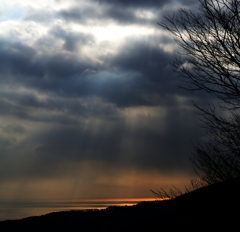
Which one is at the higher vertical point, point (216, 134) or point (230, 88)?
point (230, 88)

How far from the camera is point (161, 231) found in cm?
1518

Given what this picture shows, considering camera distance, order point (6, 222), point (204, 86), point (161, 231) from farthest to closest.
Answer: point (6, 222)
point (161, 231)
point (204, 86)

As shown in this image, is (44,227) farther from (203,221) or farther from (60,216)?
(203,221)

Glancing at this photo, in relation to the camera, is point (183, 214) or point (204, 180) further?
point (204, 180)

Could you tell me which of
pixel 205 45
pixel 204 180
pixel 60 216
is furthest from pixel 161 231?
pixel 60 216

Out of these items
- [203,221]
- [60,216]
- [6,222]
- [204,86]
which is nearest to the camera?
[203,221]

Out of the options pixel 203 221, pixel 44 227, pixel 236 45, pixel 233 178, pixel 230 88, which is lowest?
pixel 203 221

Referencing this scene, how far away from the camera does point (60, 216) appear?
64.5 metres

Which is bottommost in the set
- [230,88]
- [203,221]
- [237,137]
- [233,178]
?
[203,221]

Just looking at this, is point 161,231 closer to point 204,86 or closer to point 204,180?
point 204,180

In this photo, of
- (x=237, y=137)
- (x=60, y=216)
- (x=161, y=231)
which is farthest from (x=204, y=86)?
(x=60, y=216)

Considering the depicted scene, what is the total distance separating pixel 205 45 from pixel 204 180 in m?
4.33

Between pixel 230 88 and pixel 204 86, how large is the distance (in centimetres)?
80

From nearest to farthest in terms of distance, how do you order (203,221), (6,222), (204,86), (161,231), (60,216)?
(203,221) → (204,86) → (161,231) → (60,216) → (6,222)
